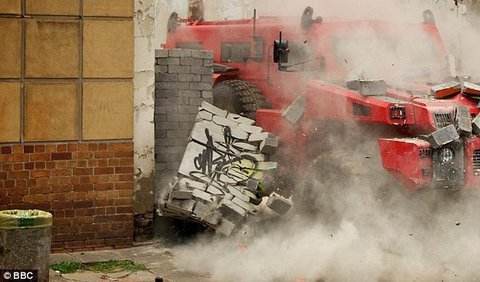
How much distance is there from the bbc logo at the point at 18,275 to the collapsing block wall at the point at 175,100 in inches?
141

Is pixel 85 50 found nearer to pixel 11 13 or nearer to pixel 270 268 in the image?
pixel 11 13

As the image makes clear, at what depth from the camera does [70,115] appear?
9.16m

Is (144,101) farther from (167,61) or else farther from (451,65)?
(451,65)

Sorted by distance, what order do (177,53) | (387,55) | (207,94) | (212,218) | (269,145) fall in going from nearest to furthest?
1. (212,218)
2. (269,145)
3. (177,53)
4. (207,94)
5. (387,55)

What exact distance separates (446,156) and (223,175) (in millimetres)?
2365

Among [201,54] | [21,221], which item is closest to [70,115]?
[201,54]

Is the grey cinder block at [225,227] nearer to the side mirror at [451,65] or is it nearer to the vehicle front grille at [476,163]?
the vehicle front grille at [476,163]

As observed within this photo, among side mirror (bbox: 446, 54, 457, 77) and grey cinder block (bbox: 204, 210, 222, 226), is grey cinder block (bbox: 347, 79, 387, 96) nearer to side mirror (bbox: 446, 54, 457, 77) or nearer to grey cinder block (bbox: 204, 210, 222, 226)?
side mirror (bbox: 446, 54, 457, 77)

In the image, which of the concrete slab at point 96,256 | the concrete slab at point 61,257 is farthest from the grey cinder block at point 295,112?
the concrete slab at point 61,257

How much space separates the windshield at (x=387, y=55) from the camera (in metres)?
11.5

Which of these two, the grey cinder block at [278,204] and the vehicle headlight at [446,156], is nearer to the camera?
the vehicle headlight at [446,156]

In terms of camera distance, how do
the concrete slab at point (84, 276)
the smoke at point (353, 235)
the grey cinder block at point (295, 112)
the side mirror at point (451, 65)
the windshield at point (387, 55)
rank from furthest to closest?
the side mirror at point (451, 65), the windshield at point (387, 55), the grey cinder block at point (295, 112), the smoke at point (353, 235), the concrete slab at point (84, 276)

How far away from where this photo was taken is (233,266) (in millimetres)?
9031

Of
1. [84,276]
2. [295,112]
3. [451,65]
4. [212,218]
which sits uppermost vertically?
[451,65]
